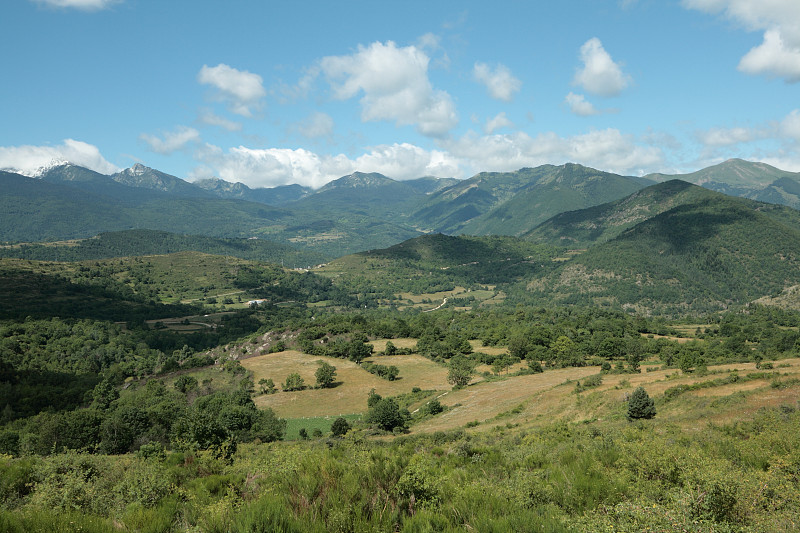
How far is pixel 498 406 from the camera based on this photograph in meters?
49.3

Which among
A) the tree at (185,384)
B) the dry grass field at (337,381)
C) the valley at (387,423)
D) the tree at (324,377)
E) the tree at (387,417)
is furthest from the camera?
the tree at (324,377)

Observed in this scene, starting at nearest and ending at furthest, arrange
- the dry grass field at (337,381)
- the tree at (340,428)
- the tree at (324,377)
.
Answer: the tree at (340,428) → the dry grass field at (337,381) → the tree at (324,377)

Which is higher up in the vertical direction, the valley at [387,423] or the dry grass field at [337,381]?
the valley at [387,423]

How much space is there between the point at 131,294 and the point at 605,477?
717 ft

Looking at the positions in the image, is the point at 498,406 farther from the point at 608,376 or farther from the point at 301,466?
the point at 301,466

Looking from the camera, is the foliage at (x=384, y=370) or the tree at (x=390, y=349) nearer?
the foliage at (x=384, y=370)

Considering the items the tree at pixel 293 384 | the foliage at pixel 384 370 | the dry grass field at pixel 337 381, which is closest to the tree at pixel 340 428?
the dry grass field at pixel 337 381

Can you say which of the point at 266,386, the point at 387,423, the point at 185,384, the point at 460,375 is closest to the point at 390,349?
the point at 266,386

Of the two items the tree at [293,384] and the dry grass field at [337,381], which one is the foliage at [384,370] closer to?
the dry grass field at [337,381]

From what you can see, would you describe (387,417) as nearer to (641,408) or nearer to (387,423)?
(387,423)

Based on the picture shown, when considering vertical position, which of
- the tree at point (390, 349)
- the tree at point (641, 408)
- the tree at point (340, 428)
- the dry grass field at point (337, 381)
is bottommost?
the dry grass field at point (337, 381)

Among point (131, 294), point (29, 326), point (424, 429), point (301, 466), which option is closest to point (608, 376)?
point (424, 429)

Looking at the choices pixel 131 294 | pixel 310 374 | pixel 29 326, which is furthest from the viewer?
pixel 131 294

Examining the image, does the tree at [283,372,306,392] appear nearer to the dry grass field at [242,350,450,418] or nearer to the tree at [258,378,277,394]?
the dry grass field at [242,350,450,418]
